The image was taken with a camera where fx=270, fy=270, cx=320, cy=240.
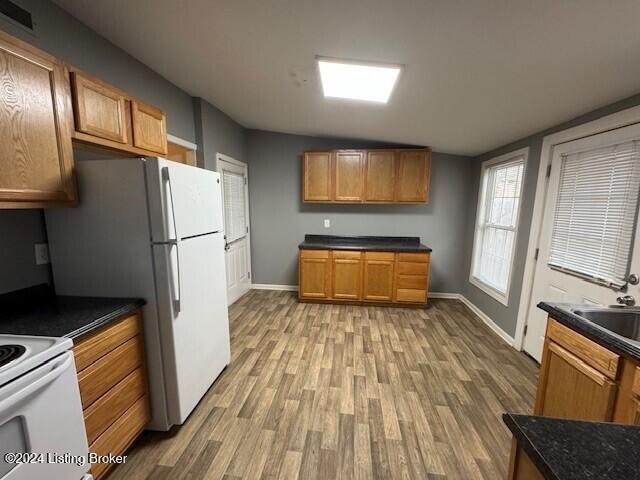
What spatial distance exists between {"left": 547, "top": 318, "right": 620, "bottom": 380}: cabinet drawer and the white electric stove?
2.24 meters

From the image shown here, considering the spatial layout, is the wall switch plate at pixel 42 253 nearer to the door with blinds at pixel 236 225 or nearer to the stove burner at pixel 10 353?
the stove burner at pixel 10 353

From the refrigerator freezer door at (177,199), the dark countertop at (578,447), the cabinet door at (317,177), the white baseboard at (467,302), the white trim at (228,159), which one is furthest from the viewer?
the cabinet door at (317,177)

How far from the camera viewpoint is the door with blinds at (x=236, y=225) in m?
3.53

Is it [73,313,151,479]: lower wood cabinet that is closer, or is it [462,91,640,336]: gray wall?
[73,313,151,479]: lower wood cabinet

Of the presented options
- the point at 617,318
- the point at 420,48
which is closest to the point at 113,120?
the point at 420,48

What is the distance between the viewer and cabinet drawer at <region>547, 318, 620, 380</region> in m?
1.19

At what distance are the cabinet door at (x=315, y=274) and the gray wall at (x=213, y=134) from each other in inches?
65.6


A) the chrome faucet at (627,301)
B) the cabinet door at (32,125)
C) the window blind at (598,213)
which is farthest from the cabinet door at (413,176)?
the cabinet door at (32,125)

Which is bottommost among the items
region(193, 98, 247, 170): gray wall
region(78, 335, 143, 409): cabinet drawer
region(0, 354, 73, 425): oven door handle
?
region(78, 335, 143, 409): cabinet drawer

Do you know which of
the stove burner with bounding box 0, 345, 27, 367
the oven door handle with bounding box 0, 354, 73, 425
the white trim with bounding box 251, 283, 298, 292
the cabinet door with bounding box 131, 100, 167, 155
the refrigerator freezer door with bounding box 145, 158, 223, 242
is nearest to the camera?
the oven door handle with bounding box 0, 354, 73, 425

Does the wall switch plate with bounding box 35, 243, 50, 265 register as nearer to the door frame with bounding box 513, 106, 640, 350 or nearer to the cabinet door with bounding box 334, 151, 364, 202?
the cabinet door with bounding box 334, 151, 364, 202

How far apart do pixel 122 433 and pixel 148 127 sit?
1866mm

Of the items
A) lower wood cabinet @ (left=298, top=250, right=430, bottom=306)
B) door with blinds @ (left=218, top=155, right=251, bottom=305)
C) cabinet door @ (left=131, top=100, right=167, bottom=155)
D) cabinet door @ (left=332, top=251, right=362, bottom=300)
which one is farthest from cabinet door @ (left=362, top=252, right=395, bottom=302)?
cabinet door @ (left=131, top=100, right=167, bottom=155)

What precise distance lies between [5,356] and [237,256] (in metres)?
3.00
